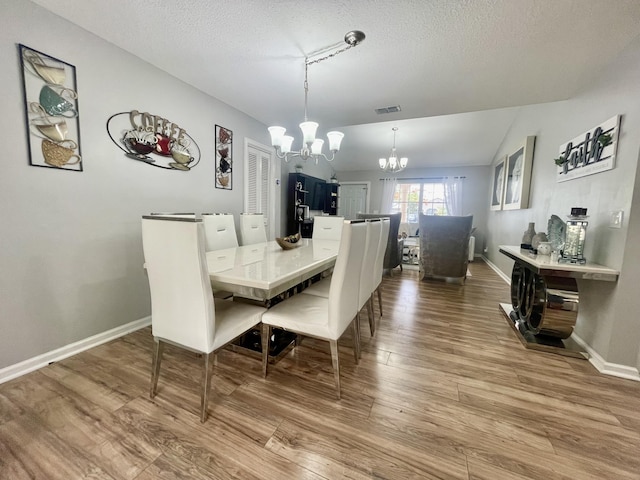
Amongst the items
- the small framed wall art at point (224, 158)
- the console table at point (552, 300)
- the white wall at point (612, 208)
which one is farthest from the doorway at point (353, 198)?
the console table at point (552, 300)

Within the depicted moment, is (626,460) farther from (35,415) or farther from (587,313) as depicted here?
(35,415)

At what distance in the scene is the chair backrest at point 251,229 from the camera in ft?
9.20

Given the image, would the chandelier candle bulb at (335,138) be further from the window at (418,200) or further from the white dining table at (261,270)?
the window at (418,200)

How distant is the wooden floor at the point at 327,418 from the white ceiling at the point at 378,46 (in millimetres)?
2358

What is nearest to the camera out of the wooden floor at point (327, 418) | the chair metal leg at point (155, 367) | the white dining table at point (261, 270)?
the wooden floor at point (327, 418)

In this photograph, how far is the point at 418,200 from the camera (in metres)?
7.09

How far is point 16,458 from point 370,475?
4.99 feet

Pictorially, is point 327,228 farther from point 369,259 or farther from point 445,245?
point 445,245

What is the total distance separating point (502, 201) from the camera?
15.8 ft

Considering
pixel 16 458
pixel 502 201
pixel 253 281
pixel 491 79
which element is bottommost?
pixel 16 458

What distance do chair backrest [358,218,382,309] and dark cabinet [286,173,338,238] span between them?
3.02m

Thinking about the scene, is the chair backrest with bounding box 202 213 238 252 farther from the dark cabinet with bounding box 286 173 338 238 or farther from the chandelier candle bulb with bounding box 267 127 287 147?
the dark cabinet with bounding box 286 173 338 238

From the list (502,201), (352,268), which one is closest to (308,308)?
(352,268)

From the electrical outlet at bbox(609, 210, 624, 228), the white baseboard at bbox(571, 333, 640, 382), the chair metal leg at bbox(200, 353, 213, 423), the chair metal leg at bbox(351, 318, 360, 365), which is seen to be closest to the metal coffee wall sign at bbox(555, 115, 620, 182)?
the electrical outlet at bbox(609, 210, 624, 228)
